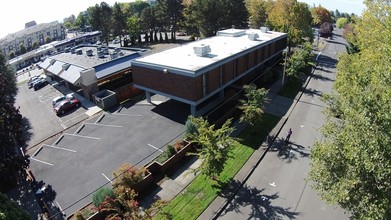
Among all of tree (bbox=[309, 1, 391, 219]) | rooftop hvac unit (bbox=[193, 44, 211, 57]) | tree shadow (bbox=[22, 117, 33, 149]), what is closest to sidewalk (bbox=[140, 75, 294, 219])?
tree (bbox=[309, 1, 391, 219])

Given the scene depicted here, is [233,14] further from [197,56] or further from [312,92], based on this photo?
[197,56]

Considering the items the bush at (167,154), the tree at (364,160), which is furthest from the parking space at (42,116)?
the tree at (364,160)

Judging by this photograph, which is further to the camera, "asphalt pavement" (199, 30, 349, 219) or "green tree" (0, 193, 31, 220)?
"asphalt pavement" (199, 30, 349, 219)

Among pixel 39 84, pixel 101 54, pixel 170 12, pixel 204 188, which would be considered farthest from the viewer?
pixel 170 12

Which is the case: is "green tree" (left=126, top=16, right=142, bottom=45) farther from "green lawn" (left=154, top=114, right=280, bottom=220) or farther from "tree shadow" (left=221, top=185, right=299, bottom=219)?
"tree shadow" (left=221, top=185, right=299, bottom=219)

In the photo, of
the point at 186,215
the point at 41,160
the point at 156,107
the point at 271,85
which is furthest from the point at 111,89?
the point at 186,215

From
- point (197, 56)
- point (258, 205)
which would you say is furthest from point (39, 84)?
point (258, 205)
